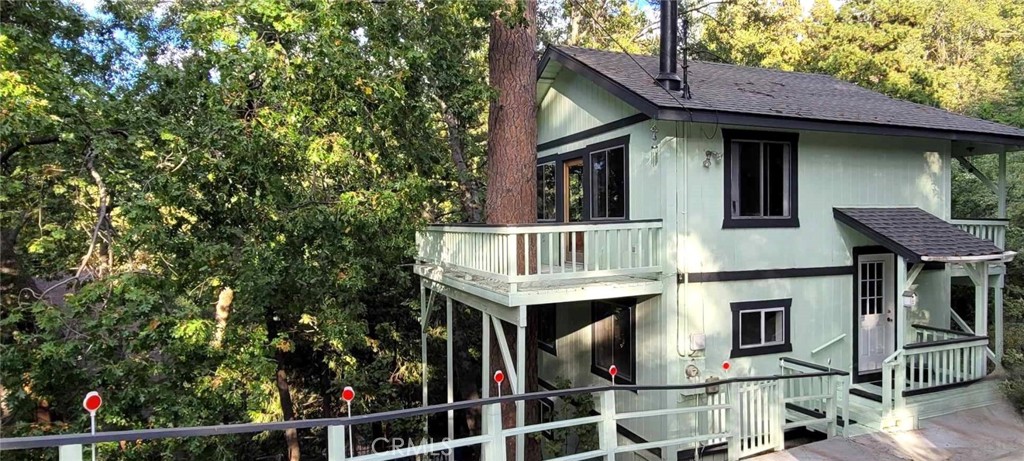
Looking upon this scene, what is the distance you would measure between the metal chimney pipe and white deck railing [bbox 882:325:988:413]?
4.58m

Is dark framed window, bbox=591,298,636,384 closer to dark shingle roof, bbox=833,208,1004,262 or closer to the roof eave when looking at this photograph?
the roof eave

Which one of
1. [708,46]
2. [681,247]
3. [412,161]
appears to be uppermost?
[708,46]

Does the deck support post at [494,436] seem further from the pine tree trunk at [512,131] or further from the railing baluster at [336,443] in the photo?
the pine tree trunk at [512,131]

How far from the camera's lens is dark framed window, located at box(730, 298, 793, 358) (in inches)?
295

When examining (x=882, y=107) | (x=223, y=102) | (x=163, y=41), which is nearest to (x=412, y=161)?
(x=223, y=102)

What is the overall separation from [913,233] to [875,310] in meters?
1.41

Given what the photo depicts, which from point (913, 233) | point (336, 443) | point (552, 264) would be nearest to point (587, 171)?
point (552, 264)

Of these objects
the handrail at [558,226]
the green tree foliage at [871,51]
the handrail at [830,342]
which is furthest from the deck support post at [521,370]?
the green tree foliage at [871,51]

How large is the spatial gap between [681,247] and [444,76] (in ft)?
15.4

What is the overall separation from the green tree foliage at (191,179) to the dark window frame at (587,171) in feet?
6.77

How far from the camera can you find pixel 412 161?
8.66 metres

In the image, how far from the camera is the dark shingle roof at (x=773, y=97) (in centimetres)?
728

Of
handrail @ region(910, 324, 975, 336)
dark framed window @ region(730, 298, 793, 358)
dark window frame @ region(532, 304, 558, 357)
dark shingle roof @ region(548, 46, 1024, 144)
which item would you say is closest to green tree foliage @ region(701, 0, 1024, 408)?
dark shingle roof @ region(548, 46, 1024, 144)

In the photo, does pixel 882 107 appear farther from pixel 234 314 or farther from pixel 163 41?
pixel 163 41
